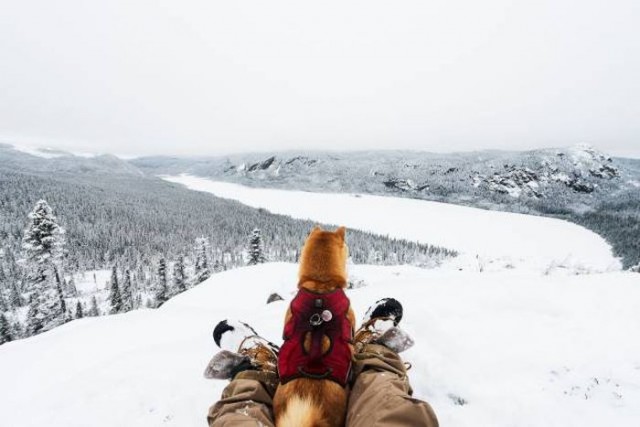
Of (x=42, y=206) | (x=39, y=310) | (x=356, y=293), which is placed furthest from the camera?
(x=39, y=310)

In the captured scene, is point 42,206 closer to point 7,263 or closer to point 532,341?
point 532,341

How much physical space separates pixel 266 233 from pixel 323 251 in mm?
114643

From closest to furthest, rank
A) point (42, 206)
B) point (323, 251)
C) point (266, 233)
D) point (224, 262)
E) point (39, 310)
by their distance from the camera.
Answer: point (323, 251) < point (42, 206) < point (39, 310) < point (224, 262) < point (266, 233)

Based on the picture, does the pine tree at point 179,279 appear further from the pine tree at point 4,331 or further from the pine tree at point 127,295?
the pine tree at point 4,331

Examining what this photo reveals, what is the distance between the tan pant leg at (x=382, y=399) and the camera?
2457 mm

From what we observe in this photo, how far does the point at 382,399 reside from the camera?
2.77 m

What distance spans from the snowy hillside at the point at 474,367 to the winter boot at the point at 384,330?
0.54m

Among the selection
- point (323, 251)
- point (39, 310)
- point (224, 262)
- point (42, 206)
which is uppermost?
point (323, 251)

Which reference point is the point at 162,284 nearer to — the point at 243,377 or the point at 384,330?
the point at 384,330

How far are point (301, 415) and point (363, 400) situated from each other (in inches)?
21.2

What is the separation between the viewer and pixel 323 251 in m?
3.74

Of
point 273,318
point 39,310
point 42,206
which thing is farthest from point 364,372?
point 39,310

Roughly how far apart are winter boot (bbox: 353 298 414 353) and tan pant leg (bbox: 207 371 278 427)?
1.21m

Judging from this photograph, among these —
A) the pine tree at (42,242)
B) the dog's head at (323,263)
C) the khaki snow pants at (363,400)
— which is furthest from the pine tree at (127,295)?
A: the dog's head at (323,263)
